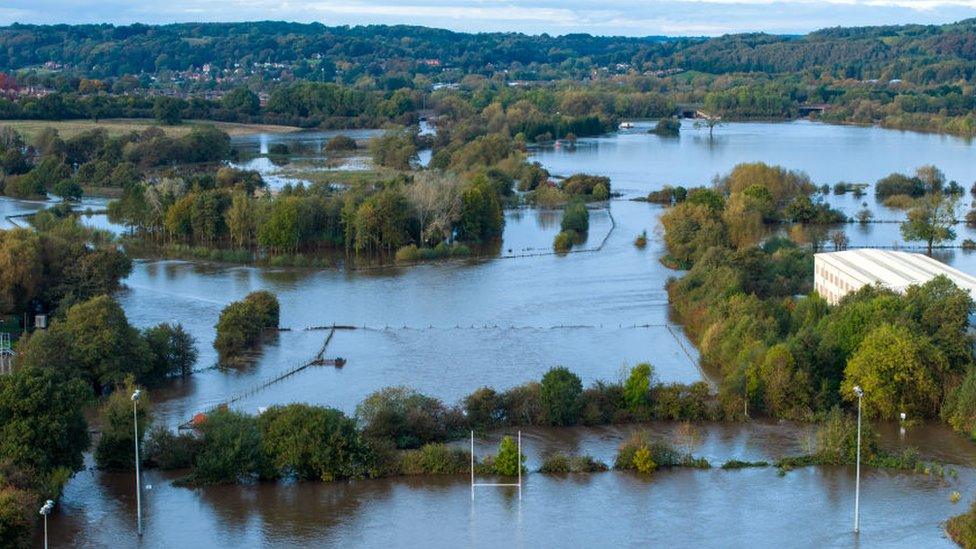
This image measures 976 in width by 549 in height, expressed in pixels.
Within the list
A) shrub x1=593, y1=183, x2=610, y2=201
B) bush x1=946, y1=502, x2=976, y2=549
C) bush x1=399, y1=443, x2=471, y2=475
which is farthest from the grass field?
bush x1=946, y1=502, x2=976, y2=549

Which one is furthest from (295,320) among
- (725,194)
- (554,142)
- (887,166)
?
(554,142)

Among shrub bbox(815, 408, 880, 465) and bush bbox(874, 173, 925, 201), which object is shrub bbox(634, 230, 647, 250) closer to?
bush bbox(874, 173, 925, 201)

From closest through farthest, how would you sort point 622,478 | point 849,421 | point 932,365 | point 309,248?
point 622,478 < point 849,421 < point 932,365 < point 309,248

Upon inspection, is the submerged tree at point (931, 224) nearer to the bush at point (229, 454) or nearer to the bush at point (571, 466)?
the bush at point (571, 466)

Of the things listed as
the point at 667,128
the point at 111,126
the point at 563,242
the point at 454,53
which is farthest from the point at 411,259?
the point at 454,53

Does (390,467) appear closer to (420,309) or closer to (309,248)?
(420,309)

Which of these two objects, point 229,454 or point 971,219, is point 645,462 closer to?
point 229,454
